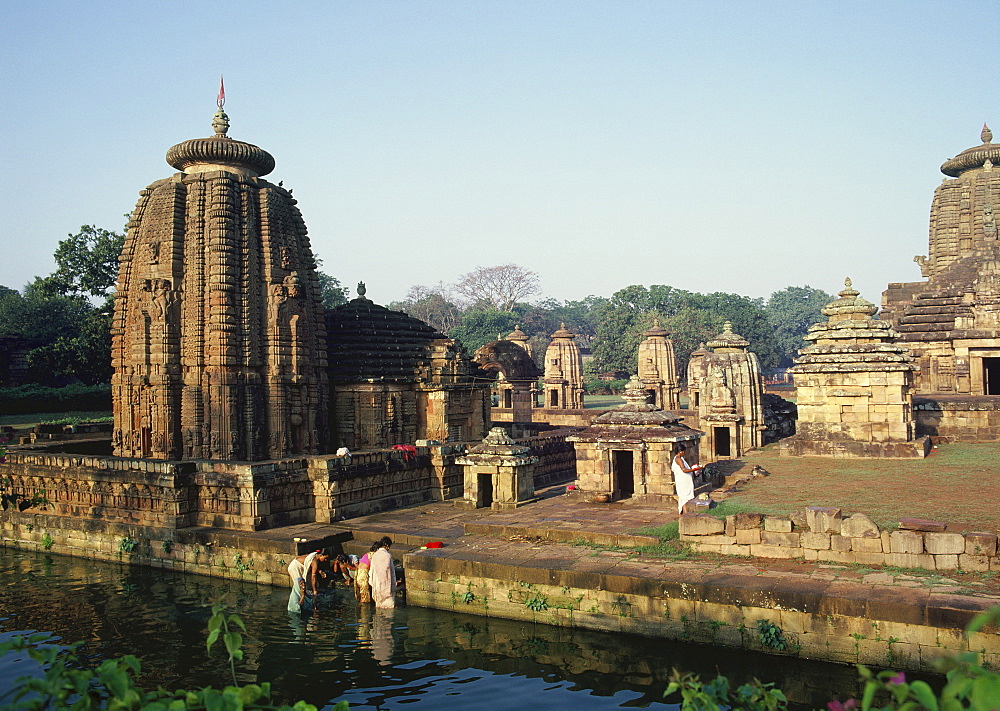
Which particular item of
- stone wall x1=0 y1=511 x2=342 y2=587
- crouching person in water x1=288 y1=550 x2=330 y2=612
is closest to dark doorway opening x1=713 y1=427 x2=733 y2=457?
stone wall x1=0 y1=511 x2=342 y2=587

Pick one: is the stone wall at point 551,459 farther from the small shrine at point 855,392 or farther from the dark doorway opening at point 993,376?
the dark doorway opening at point 993,376

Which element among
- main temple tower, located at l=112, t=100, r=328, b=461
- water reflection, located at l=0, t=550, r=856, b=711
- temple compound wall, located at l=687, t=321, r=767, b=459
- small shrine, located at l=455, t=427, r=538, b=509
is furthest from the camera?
temple compound wall, located at l=687, t=321, r=767, b=459

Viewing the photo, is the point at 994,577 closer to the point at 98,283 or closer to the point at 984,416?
the point at 984,416

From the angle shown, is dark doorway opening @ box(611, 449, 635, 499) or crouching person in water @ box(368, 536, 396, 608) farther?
dark doorway opening @ box(611, 449, 635, 499)

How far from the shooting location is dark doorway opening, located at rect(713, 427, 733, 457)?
20.7m

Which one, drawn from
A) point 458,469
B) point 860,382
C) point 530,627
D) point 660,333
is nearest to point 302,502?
point 458,469

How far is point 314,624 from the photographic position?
11.7 meters

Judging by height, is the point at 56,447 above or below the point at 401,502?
above

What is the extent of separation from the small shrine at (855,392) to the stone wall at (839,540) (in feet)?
23.1

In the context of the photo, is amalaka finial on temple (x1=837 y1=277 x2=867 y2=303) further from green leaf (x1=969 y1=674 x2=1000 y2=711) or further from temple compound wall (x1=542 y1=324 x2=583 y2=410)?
temple compound wall (x1=542 y1=324 x2=583 y2=410)

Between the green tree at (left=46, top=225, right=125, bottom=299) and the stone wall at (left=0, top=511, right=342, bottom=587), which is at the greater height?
the green tree at (left=46, top=225, right=125, bottom=299)

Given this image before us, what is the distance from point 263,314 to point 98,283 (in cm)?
2340

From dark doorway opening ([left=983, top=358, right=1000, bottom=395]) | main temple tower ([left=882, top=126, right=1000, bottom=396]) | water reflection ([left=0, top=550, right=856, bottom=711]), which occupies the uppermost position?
main temple tower ([left=882, top=126, right=1000, bottom=396])

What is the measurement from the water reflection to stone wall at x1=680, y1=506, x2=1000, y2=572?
1.72m
